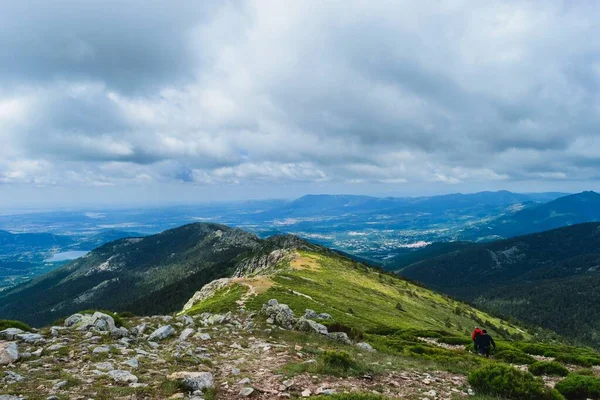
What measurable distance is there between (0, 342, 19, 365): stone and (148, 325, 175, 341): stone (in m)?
7.70

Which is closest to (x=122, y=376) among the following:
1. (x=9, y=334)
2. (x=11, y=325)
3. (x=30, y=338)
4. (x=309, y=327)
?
(x=30, y=338)

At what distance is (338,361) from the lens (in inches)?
A: 707

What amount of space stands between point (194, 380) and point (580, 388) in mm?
→ 18192

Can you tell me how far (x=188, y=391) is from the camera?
1332 centimetres

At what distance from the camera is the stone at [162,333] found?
23370 millimetres

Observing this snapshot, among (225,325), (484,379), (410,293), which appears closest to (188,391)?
(484,379)

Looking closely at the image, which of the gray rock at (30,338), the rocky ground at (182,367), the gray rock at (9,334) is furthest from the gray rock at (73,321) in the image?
the gray rock at (30,338)

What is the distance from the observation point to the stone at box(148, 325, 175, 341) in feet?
76.7

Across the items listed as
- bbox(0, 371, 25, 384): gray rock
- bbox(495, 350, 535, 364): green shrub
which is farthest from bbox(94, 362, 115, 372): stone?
bbox(495, 350, 535, 364): green shrub

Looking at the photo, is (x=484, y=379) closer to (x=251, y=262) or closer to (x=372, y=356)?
(x=372, y=356)

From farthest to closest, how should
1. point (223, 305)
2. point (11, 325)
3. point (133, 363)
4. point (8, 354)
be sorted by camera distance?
1. point (223, 305)
2. point (11, 325)
3. point (133, 363)
4. point (8, 354)

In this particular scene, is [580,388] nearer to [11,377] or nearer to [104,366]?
[104,366]

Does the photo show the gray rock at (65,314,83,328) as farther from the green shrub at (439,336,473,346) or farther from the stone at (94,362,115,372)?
the green shrub at (439,336,473,346)

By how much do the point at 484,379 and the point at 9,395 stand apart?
63.0 feet
